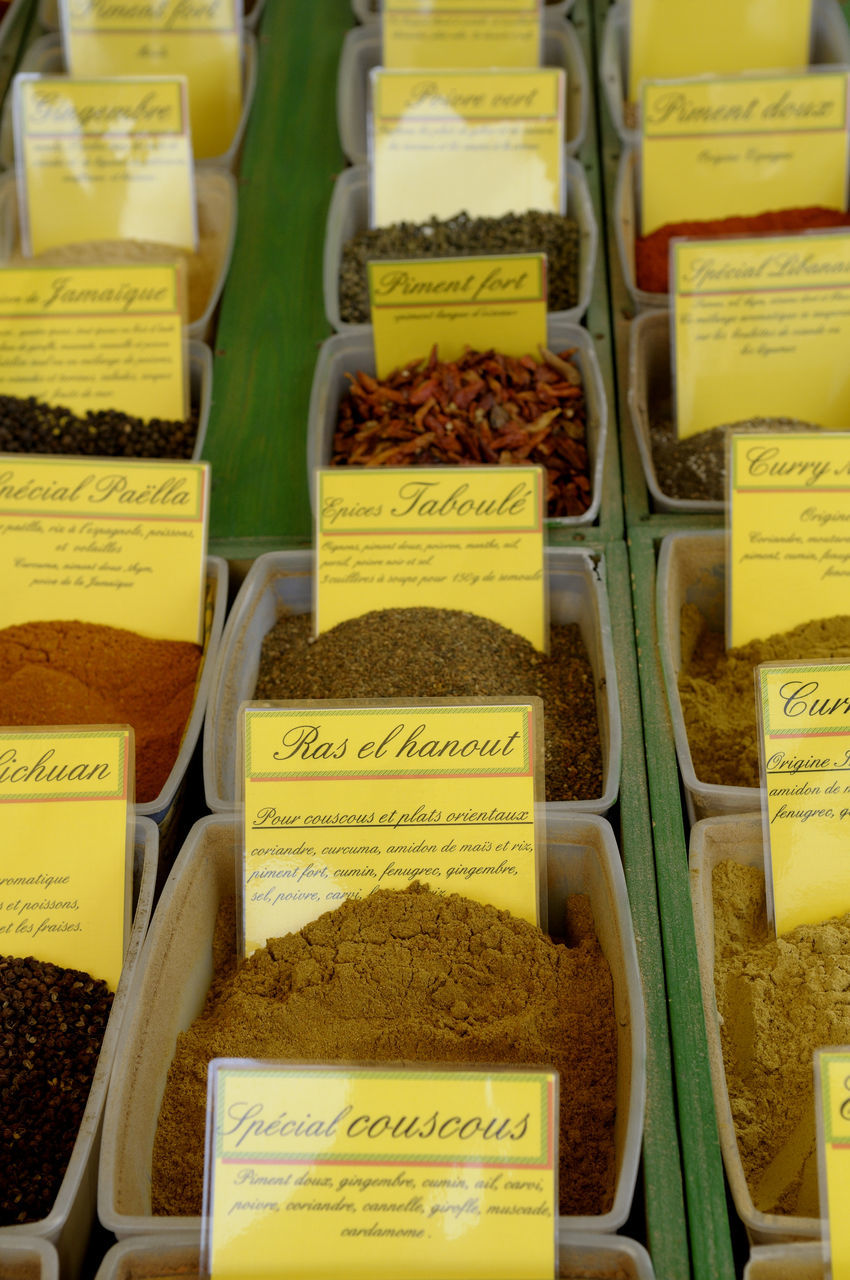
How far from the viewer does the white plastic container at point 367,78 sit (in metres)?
1.87

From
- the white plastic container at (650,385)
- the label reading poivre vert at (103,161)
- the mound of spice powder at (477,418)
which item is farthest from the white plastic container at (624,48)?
the label reading poivre vert at (103,161)

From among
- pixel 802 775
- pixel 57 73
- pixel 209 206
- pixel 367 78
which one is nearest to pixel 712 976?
pixel 802 775

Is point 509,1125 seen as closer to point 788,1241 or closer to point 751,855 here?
point 788,1241

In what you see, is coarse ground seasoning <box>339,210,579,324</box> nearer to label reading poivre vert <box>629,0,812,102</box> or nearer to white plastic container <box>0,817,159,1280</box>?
label reading poivre vert <box>629,0,812,102</box>

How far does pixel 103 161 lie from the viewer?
1.76 metres

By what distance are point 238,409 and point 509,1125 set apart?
41.5 inches

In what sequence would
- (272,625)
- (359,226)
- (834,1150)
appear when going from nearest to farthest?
(834,1150) → (272,625) → (359,226)

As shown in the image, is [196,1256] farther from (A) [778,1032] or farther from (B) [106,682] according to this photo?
(B) [106,682]

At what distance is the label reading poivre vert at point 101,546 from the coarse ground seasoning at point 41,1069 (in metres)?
0.43

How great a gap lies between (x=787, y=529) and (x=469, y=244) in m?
0.72

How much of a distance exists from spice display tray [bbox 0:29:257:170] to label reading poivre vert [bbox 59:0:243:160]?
0.04 m

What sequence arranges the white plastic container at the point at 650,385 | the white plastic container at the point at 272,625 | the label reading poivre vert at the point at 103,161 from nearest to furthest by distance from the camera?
the white plastic container at the point at 272,625
the white plastic container at the point at 650,385
the label reading poivre vert at the point at 103,161

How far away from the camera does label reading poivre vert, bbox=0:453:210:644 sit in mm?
1282

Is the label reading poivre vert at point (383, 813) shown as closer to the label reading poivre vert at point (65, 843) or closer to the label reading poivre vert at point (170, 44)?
the label reading poivre vert at point (65, 843)
